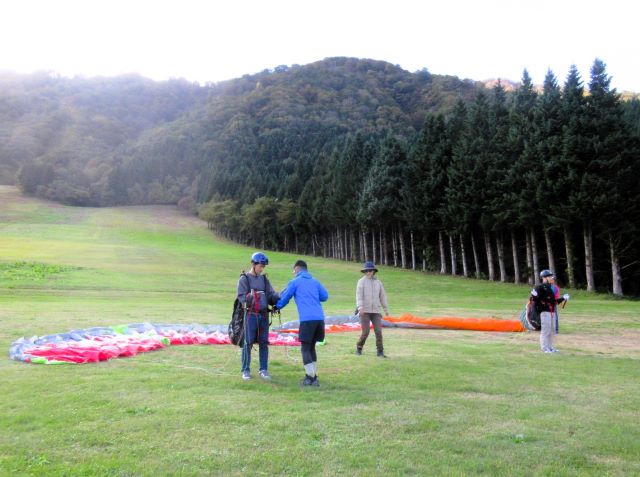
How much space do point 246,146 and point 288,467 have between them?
15174cm

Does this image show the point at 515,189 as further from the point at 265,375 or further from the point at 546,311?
the point at 265,375

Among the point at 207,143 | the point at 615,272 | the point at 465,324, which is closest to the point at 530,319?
the point at 465,324

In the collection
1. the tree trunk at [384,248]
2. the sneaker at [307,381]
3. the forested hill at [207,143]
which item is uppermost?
the forested hill at [207,143]

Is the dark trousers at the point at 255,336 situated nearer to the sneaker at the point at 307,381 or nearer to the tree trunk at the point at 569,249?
the sneaker at the point at 307,381

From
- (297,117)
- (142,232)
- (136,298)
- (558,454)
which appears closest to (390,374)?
(558,454)

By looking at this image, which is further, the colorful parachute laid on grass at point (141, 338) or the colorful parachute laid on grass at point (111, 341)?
Answer: the colorful parachute laid on grass at point (141, 338)

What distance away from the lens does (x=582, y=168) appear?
36.8 meters

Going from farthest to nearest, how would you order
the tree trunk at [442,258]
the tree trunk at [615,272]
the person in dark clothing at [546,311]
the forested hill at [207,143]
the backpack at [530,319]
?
the forested hill at [207,143] < the tree trunk at [442,258] < the tree trunk at [615,272] < the backpack at [530,319] < the person in dark clothing at [546,311]

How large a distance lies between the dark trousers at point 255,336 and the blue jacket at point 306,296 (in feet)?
1.63

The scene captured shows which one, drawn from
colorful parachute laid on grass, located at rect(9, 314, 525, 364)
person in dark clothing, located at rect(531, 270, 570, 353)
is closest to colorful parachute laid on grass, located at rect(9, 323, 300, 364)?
colorful parachute laid on grass, located at rect(9, 314, 525, 364)

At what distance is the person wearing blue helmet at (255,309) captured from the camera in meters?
10.8

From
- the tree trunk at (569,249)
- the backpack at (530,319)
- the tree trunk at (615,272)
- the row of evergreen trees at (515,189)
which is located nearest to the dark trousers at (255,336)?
the backpack at (530,319)

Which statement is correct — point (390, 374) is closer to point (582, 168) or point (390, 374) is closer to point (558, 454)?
point (558, 454)

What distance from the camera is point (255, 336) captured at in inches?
427
